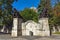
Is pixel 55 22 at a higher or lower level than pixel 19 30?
higher

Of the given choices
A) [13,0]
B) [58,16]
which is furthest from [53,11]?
[13,0]

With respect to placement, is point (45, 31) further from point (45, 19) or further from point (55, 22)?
point (55, 22)

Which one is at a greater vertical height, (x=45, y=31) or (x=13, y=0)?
(x=13, y=0)

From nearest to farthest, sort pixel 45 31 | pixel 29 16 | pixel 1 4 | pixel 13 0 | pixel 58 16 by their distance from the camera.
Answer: pixel 45 31
pixel 1 4
pixel 13 0
pixel 58 16
pixel 29 16

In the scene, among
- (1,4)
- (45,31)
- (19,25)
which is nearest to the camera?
(45,31)

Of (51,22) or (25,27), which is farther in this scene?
(51,22)

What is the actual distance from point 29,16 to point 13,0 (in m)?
32.9

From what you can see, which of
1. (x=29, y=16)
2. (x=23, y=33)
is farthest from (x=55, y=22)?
(x=23, y=33)

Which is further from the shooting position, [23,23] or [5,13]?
[5,13]

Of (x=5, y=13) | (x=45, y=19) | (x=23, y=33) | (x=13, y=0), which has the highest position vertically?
(x=13, y=0)

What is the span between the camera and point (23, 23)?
18688 millimetres

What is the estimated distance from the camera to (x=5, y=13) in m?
27.1

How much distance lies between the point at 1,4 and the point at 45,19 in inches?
407

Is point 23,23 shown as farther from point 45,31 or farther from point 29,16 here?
point 29,16
